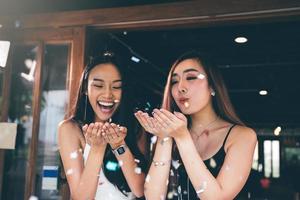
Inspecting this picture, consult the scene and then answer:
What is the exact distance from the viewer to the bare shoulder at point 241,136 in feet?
7.83

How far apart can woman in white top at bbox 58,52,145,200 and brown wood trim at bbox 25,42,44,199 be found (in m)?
0.44

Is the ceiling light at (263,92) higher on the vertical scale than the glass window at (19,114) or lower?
higher

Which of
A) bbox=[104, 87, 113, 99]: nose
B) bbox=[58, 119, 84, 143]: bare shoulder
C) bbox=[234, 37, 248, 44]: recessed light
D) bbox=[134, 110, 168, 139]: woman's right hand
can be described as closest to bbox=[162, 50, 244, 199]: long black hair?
bbox=[134, 110, 168, 139]: woman's right hand

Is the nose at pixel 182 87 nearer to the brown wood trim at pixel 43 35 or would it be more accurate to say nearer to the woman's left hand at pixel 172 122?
the woman's left hand at pixel 172 122

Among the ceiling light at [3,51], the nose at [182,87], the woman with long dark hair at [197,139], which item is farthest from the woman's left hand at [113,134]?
the ceiling light at [3,51]

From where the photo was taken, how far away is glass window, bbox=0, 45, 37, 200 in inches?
140

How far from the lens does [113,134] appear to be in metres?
2.66

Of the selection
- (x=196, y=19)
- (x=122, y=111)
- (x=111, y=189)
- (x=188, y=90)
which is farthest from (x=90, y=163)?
(x=196, y=19)

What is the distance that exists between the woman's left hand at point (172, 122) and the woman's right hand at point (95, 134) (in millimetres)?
447

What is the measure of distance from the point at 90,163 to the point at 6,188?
127cm

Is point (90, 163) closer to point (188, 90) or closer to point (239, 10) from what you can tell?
point (188, 90)

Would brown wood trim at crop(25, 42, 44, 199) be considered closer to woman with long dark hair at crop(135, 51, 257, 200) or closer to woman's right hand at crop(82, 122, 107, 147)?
woman's right hand at crop(82, 122, 107, 147)

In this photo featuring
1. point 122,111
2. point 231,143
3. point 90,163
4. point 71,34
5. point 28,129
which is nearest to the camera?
point 231,143

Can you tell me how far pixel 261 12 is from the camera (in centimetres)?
294
